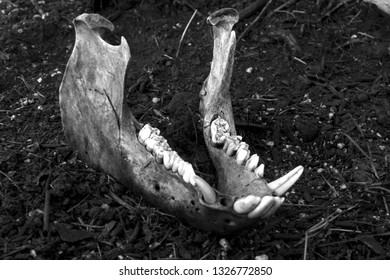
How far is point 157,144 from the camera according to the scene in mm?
3180

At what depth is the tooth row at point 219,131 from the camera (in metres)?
3.34

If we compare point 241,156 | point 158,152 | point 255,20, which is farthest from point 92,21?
point 255,20

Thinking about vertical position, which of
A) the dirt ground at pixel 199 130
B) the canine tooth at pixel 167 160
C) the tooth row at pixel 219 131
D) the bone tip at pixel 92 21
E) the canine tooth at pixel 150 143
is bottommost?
the dirt ground at pixel 199 130

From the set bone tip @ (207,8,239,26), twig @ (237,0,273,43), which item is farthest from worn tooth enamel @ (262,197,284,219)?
twig @ (237,0,273,43)

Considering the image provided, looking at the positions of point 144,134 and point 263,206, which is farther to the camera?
point 144,134

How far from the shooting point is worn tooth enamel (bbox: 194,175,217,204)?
9.39 feet

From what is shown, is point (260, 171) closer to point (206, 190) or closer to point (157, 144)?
point (206, 190)

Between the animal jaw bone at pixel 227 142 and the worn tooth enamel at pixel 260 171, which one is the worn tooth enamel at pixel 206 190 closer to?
the animal jaw bone at pixel 227 142

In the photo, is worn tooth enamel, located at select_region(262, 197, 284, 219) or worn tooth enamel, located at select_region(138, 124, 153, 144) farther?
worn tooth enamel, located at select_region(138, 124, 153, 144)

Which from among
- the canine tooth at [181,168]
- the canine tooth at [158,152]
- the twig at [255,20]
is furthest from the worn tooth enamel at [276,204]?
the twig at [255,20]

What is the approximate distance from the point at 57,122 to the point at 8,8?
145 centimetres

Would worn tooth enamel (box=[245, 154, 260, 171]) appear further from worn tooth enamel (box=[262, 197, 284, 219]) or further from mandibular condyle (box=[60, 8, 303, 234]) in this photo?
worn tooth enamel (box=[262, 197, 284, 219])

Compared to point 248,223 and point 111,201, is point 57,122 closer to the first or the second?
point 111,201

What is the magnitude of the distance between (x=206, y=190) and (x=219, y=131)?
1.97ft
